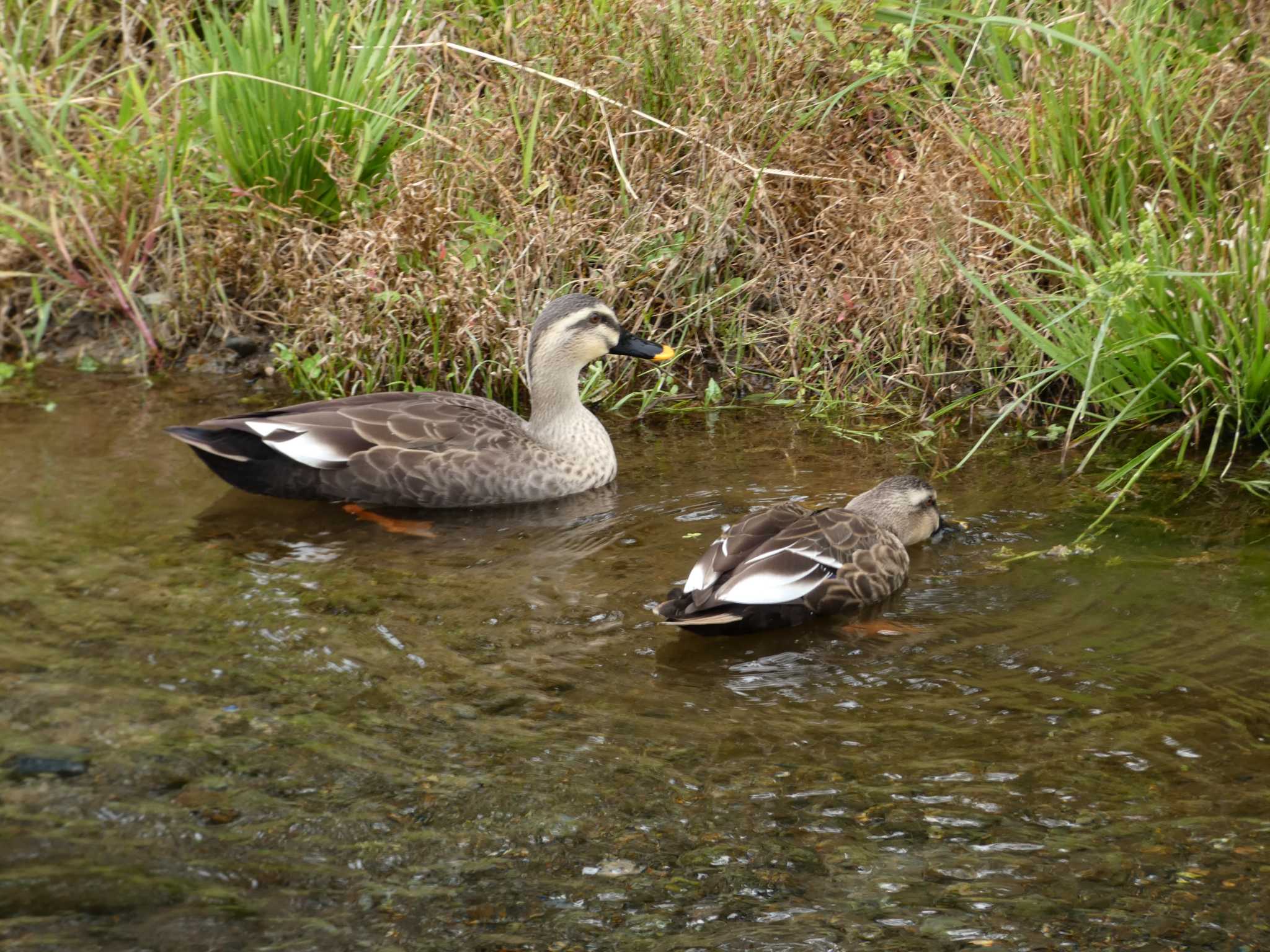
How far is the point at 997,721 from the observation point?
13.6 feet

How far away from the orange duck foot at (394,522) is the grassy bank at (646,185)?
114cm

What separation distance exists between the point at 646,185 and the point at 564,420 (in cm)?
166

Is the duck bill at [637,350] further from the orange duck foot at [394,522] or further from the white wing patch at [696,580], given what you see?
the white wing patch at [696,580]

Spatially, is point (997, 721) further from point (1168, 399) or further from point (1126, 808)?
point (1168, 399)

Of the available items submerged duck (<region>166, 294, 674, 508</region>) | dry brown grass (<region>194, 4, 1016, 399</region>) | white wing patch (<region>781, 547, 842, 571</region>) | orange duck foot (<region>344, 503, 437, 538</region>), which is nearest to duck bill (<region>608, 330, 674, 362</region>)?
submerged duck (<region>166, 294, 674, 508</region>)

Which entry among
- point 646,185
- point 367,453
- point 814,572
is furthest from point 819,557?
point 646,185

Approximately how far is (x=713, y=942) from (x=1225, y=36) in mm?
5613

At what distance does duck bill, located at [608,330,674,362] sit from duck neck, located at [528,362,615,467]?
217 mm

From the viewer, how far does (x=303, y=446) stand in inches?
240

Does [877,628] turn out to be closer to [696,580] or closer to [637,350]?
[696,580]

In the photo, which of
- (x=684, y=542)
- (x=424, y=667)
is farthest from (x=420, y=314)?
(x=424, y=667)

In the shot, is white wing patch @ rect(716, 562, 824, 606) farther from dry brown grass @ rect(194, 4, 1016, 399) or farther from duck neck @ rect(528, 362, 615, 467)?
dry brown grass @ rect(194, 4, 1016, 399)

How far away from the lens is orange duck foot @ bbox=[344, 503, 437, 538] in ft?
19.5

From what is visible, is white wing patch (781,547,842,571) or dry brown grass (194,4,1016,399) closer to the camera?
white wing patch (781,547,842,571)
